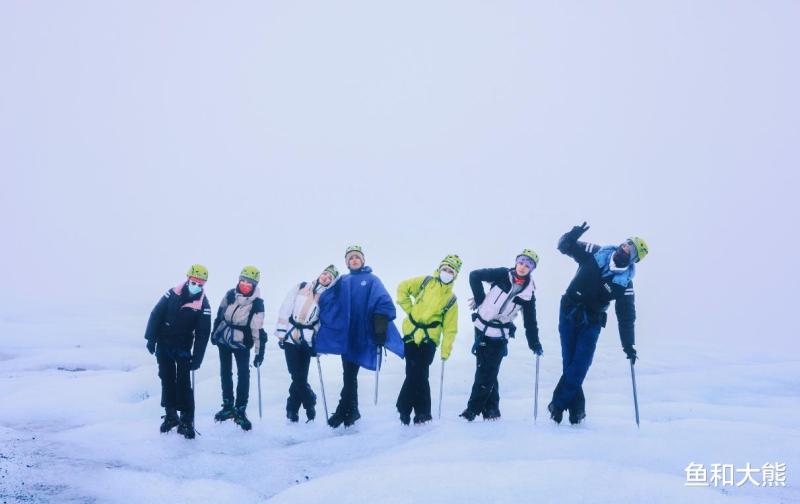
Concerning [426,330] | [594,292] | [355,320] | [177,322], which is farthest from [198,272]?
[594,292]

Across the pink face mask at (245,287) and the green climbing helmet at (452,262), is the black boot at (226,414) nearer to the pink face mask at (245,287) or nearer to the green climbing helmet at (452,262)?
the pink face mask at (245,287)

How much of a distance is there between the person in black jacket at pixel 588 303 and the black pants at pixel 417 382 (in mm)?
1798

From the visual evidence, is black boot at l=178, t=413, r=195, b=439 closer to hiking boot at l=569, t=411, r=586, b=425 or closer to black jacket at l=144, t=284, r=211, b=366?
black jacket at l=144, t=284, r=211, b=366

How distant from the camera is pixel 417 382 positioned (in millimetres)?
8172

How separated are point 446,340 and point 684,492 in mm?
3700

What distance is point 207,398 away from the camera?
35.1ft

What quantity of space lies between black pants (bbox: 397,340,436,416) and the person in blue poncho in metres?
0.34

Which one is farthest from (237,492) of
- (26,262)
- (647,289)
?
(647,289)

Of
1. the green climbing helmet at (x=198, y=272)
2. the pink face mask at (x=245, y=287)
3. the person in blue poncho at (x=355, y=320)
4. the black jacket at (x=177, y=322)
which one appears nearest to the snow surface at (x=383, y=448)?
the person in blue poncho at (x=355, y=320)

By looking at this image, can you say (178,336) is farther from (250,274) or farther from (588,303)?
(588,303)

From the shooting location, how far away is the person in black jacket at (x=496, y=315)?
25.6ft

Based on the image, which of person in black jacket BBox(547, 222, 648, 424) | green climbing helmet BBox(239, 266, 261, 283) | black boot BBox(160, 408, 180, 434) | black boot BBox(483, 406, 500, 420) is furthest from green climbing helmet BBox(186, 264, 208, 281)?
person in black jacket BBox(547, 222, 648, 424)

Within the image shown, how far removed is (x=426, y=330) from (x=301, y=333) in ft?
6.50

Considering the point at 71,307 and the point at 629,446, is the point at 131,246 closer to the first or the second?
the point at 71,307
